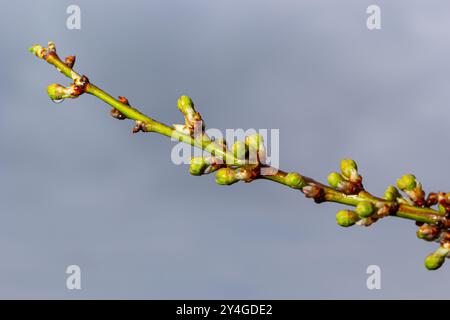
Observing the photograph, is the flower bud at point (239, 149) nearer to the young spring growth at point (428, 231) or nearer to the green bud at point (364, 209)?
the green bud at point (364, 209)

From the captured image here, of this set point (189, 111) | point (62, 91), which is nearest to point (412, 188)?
point (189, 111)

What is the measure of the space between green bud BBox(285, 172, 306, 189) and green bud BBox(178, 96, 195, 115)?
747 mm

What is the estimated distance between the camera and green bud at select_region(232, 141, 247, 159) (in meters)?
3.52

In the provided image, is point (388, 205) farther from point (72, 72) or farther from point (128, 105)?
point (72, 72)

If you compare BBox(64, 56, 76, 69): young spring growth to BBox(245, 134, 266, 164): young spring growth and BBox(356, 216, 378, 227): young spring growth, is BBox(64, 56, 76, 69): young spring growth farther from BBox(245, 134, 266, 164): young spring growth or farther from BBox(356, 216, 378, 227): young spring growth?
BBox(356, 216, 378, 227): young spring growth

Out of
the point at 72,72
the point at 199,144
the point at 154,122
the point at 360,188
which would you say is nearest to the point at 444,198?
the point at 360,188

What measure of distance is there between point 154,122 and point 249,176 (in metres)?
0.65

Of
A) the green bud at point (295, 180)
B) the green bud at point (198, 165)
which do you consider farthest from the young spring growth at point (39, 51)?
the green bud at point (295, 180)

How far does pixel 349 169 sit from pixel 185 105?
115 cm

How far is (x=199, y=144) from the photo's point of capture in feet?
11.5

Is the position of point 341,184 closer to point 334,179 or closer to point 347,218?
point 334,179

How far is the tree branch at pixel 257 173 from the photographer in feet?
11.6

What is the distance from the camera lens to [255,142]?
12.0 feet

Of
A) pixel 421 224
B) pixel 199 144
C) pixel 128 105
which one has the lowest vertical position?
pixel 421 224
